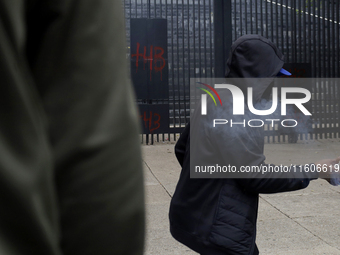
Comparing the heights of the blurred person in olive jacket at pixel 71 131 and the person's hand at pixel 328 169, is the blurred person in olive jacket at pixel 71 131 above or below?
above

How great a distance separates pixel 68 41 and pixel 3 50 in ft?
0.32

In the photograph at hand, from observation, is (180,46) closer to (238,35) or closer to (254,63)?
(238,35)

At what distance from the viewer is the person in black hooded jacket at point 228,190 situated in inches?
103

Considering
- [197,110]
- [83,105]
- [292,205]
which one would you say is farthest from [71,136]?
[292,205]

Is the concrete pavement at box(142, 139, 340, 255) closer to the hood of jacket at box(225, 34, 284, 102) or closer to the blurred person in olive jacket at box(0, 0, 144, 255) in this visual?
the hood of jacket at box(225, 34, 284, 102)

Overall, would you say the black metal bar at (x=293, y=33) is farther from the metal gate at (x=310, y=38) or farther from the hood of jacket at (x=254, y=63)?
the hood of jacket at (x=254, y=63)

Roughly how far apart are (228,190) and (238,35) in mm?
8431

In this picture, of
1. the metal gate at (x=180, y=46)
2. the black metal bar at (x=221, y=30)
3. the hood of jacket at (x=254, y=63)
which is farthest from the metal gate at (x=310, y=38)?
the hood of jacket at (x=254, y=63)

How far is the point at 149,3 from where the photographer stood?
9797 millimetres

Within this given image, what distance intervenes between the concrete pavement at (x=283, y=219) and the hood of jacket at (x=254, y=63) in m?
1.01

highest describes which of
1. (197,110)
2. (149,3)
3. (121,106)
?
(149,3)

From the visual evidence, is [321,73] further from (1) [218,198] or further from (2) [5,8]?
(2) [5,8]

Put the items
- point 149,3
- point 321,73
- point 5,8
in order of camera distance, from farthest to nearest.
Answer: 1. point 321,73
2. point 149,3
3. point 5,8

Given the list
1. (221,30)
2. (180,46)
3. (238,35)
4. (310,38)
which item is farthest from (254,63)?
(310,38)
